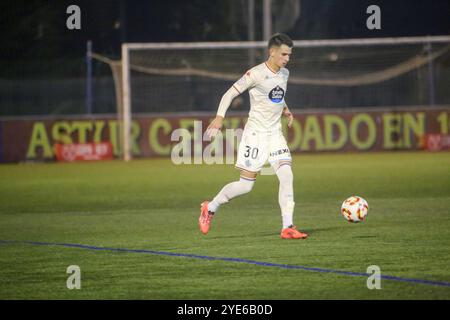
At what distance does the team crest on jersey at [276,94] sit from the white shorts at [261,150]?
1.20 feet

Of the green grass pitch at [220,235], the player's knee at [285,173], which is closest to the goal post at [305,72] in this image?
the green grass pitch at [220,235]

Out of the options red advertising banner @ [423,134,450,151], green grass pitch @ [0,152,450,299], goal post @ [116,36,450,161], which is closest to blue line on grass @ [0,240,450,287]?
green grass pitch @ [0,152,450,299]

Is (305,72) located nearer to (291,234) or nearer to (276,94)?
(276,94)

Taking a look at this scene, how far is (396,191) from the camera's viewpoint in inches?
664

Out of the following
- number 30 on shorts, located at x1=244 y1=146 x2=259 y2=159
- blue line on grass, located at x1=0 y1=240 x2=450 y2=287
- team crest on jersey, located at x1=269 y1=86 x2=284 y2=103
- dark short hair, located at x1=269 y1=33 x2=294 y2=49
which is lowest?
blue line on grass, located at x1=0 y1=240 x2=450 y2=287

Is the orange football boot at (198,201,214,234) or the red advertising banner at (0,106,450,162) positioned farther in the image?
the red advertising banner at (0,106,450,162)

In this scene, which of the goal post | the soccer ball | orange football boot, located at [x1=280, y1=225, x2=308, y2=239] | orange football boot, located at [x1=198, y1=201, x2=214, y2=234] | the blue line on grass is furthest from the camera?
the goal post

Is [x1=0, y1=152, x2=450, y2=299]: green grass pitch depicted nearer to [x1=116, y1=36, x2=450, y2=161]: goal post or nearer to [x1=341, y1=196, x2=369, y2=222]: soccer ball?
[x1=341, y1=196, x2=369, y2=222]: soccer ball

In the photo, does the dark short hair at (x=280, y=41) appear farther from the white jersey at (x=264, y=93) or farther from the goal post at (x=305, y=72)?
the goal post at (x=305, y=72)

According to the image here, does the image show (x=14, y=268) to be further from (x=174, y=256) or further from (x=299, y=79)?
(x=299, y=79)

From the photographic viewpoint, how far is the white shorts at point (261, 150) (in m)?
11.1

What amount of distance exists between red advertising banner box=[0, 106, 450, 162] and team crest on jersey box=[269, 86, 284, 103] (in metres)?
16.5

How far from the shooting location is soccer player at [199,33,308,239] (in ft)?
35.8

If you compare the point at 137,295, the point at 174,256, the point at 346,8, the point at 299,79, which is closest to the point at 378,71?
the point at 299,79
